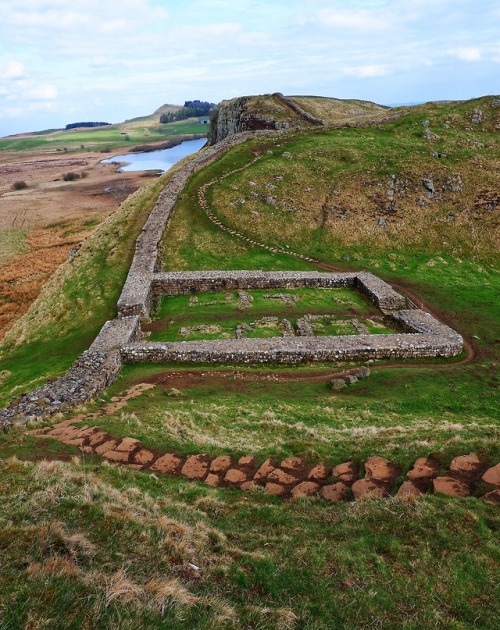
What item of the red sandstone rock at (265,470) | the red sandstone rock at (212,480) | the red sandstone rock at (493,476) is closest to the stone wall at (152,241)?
the red sandstone rock at (212,480)

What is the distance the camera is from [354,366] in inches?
918

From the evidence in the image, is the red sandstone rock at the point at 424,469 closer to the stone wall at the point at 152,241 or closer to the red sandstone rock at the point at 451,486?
the red sandstone rock at the point at 451,486

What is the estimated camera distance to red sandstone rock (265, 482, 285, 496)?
40.9 feet

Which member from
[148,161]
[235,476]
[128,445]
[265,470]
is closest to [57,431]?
[128,445]

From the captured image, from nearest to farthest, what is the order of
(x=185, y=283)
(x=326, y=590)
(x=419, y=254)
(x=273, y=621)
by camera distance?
(x=273, y=621)
(x=326, y=590)
(x=185, y=283)
(x=419, y=254)

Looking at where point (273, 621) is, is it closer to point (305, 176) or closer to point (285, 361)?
point (285, 361)

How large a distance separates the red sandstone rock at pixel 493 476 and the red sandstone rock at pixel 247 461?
23.6 feet

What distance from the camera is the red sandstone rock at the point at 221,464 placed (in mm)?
13742

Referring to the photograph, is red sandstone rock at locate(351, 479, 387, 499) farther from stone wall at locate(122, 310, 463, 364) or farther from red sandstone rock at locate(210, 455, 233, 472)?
stone wall at locate(122, 310, 463, 364)

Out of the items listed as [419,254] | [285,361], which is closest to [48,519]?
[285,361]

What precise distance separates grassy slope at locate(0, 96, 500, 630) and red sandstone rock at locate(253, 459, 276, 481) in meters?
0.56

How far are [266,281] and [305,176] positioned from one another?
72.9 ft

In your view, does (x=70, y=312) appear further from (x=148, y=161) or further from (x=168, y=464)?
(x=148, y=161)

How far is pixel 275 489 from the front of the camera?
12.6 m
